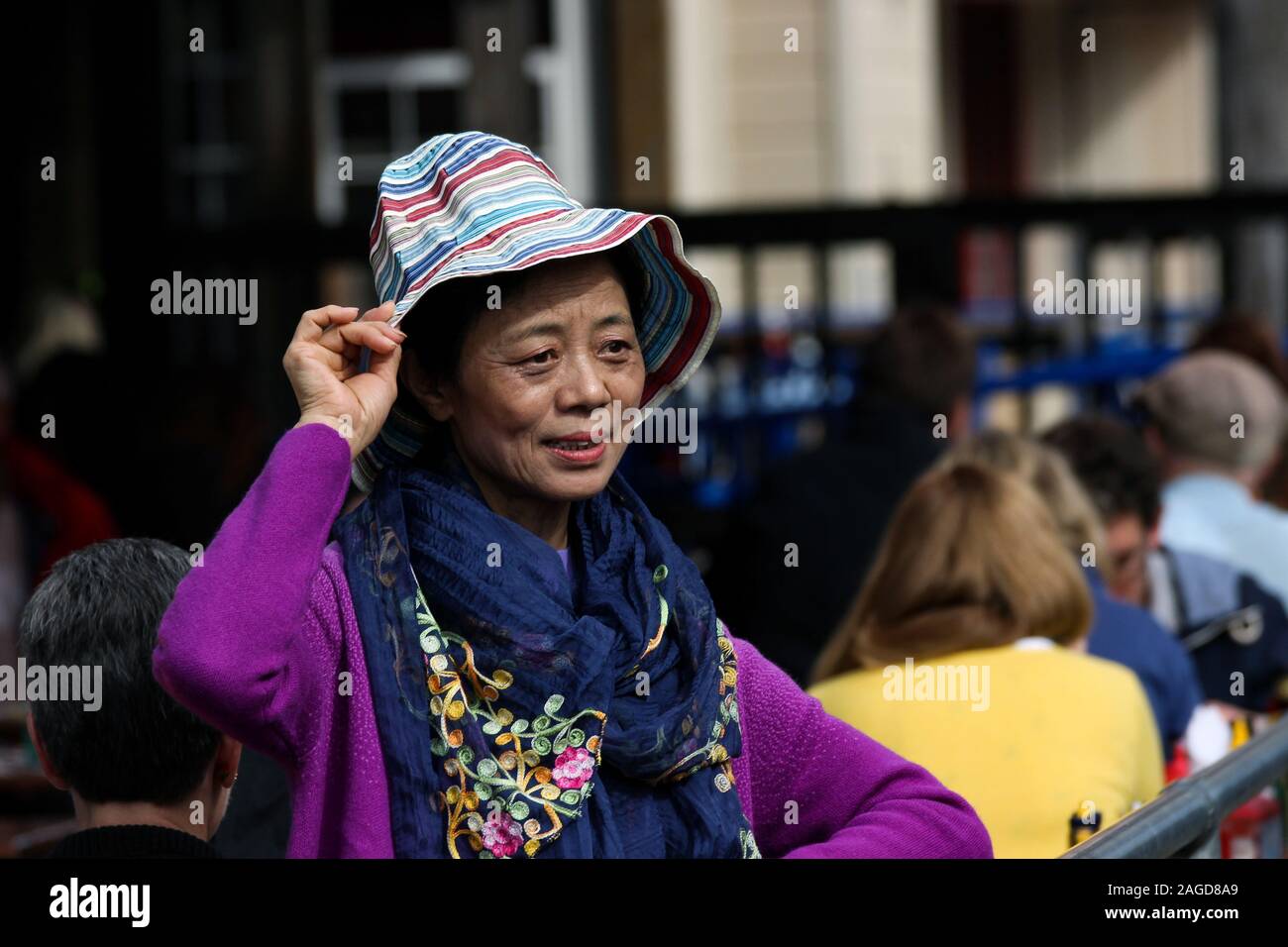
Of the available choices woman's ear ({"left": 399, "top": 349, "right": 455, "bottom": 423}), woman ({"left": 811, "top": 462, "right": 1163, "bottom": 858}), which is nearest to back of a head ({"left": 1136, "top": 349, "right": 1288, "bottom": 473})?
woman ({"left": 811, "top": 462, "right": 1163, "bottom": 858})

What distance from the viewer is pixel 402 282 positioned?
183 cm

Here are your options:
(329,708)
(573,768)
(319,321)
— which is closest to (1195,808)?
(573,768)

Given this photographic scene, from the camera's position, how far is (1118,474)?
4.30m

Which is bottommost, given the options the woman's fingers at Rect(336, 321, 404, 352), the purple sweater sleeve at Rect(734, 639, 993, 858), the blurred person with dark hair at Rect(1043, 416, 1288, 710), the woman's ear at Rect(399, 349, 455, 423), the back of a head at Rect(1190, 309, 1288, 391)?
the blurred person with dark hair at Rect(1043, 416, 1288, 710)

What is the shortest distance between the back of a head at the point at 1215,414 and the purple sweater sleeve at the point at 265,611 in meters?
3.53

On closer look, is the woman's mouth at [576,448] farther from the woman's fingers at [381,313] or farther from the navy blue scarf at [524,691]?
the woman's fingers at [381,313]

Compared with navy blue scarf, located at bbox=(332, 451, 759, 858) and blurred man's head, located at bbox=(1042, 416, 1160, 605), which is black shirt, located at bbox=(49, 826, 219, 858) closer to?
A: navy blue scarf, located at bbox=(332, 451, 759, 858)

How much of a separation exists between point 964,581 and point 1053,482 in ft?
2.33

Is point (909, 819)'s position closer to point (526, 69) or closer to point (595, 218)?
point (595, 218)

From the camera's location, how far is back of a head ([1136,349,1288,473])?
478 centimetres

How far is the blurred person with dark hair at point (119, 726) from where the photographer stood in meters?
1.87

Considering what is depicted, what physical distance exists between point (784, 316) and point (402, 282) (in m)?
9.74

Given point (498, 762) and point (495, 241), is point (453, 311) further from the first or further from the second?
point (498, 762)

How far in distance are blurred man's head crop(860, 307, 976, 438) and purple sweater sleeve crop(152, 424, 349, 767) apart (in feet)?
10.7
